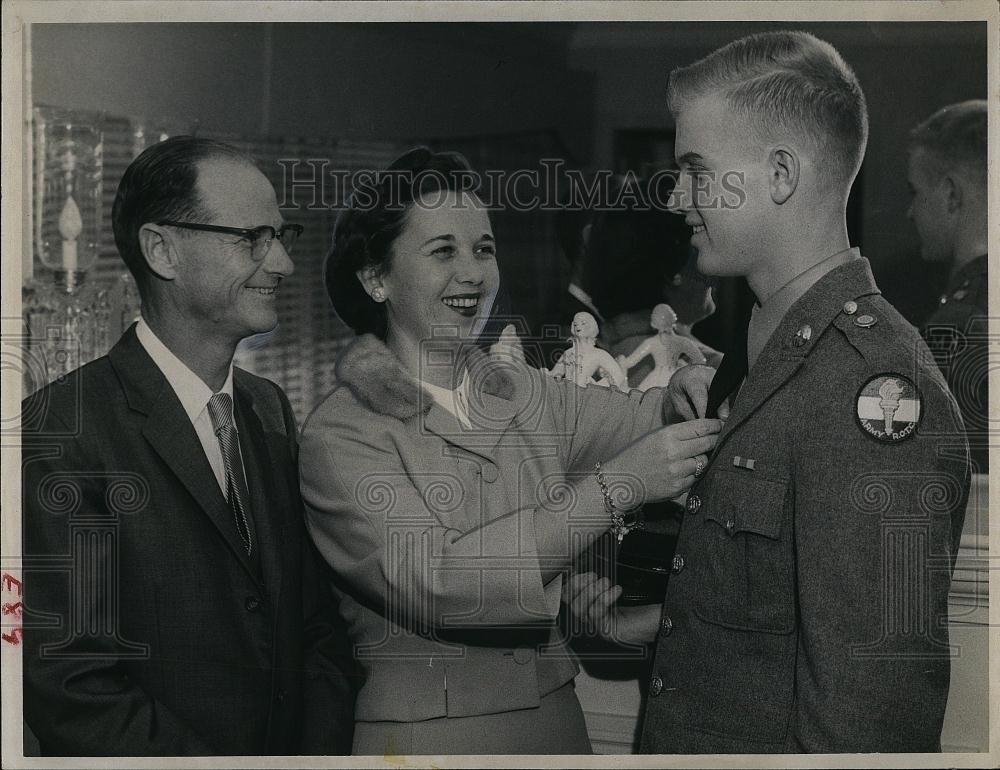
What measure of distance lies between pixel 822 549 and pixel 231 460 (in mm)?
1566

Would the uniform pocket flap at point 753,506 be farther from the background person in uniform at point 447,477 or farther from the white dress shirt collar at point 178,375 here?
the white dress shirt collar at point 178,375

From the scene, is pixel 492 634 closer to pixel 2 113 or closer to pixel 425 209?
pixel 425 209

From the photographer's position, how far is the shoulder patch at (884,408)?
265 centimetres

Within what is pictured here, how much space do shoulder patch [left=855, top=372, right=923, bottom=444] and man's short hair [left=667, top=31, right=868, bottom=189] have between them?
60 cm

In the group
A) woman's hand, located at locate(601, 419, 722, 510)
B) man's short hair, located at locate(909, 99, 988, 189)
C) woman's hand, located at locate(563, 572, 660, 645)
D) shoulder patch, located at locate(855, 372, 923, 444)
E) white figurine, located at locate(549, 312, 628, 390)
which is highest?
man's short hair, located at locate(909, 99, 988, 189)

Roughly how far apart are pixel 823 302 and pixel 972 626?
110 cm

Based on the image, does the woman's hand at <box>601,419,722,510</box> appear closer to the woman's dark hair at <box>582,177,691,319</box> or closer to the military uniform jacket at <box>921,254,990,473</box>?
the woman's dark hair at <box>582,177,691,319</box>

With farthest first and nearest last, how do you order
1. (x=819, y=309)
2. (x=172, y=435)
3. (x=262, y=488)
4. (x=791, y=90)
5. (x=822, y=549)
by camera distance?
1. (x=262, y=488)
2. (x=172, y=435)
3. (x=791, y=90)
4. (x=819, y=309)
5. (x=822, y=549)

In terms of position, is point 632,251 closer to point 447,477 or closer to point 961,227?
point 447,477

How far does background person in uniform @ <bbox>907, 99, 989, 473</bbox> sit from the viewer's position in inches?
121

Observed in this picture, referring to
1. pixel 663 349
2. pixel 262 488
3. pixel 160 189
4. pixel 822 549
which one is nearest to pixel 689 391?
pixel 663 349

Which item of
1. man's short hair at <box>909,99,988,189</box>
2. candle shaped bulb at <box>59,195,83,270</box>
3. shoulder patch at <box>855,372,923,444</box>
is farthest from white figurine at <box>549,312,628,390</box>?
candle shaped bulb at <box>59,195,83,270</box>

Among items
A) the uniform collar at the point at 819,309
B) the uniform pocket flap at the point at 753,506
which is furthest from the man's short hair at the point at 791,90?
the uniform pocket flap at the point at 753,506

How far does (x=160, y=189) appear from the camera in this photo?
3031mm
